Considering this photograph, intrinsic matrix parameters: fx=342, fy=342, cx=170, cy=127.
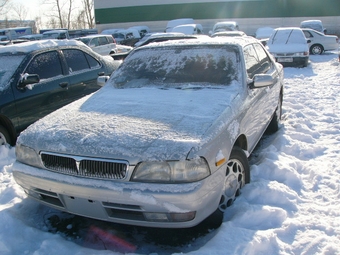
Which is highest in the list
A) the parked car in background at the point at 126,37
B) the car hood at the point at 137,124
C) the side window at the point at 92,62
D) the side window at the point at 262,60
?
the side window at the point at 262,60

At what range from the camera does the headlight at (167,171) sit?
2461 millimetres

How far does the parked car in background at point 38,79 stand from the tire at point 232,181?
131 inches

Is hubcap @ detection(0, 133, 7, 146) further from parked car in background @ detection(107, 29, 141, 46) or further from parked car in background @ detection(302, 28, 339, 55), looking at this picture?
parked car in background @ detection(107, 29, 141, 46)

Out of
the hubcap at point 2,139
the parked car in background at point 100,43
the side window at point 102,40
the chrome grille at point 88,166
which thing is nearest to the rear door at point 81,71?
the hubcap at point 2,139

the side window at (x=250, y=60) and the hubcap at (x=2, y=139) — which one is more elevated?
the side window at (x=250, y=60)

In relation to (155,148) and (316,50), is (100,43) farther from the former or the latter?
(155,148)

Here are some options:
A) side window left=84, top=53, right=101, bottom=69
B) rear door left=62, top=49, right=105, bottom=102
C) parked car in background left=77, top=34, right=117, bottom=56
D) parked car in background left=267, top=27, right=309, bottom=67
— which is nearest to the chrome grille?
rear door left=62, top=49, right=105, bottom=102

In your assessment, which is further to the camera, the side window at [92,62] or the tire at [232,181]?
the side window at [92,62]

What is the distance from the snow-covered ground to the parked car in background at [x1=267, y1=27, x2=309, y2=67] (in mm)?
9024

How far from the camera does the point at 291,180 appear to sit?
145 inches

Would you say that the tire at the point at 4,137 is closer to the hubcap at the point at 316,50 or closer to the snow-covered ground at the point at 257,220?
the snow-covered ground at the point at 257,220

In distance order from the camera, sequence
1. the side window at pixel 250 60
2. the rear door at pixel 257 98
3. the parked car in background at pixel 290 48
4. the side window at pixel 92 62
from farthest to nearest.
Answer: the parked car in background at pixel 290 48 < the side window at pixel 92 62 < the side window at pixel 250 60 < the rear door at pixel 257 98

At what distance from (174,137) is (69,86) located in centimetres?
367

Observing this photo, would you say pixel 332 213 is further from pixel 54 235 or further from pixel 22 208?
pixel 22 208
